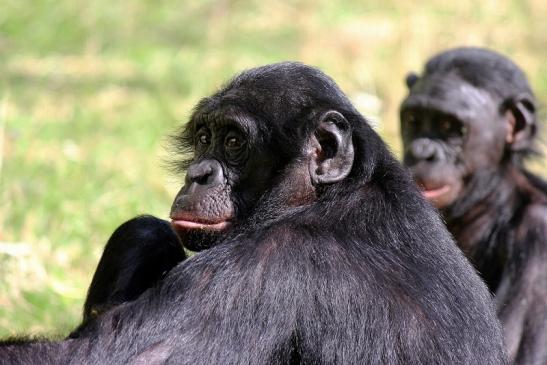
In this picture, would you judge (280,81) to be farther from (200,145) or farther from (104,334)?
(104,334)

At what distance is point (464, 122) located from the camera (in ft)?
25.6

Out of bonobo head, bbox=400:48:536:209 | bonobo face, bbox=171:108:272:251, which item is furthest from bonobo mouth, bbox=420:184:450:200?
bonobo face, bbox=171:108:272:251

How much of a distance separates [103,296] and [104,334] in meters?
1.10

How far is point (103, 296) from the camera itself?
19.1 feet

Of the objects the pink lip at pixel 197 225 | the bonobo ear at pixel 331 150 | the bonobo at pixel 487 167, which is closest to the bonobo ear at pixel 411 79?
the bonobo at pixel 487 167

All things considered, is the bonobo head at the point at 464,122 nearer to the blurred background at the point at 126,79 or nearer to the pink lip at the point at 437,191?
the pink lip at the point at 437,191

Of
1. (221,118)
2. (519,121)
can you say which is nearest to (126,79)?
(519,121)

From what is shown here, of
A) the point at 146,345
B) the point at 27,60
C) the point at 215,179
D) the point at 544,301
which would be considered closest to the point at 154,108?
the point at 27,60

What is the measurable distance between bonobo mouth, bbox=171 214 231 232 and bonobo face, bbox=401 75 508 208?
2581 mm

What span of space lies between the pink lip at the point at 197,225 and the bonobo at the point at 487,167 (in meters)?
2.55

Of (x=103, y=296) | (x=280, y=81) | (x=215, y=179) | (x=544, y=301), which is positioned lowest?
(x=544, y=301)

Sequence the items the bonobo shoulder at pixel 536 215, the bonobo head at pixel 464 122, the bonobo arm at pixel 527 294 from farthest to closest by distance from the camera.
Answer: the bonobo head at pixel 464 122 < the bonobo shoulder at pixel 536 215 < the bonobo arm at pixel 527 294

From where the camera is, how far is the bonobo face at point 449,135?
7617 millimetres

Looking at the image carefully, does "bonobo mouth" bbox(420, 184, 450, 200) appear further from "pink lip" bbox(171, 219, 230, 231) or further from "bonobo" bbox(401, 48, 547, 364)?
"pink lip" bbox(171, 219, 230, 231)
